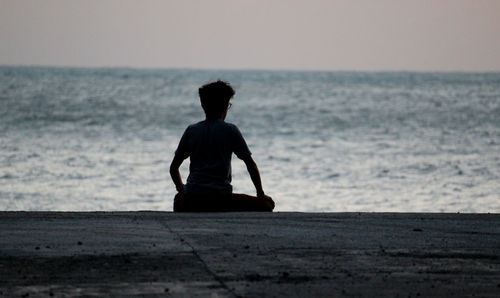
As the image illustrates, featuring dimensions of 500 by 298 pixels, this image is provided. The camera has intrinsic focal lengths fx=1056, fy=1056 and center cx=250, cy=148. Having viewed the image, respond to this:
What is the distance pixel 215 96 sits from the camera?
353 inches

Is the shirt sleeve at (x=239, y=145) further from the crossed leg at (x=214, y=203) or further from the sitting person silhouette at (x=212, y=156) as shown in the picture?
the crossed leg at (x=214, y=203)

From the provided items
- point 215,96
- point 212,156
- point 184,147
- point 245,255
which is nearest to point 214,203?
point 212,156

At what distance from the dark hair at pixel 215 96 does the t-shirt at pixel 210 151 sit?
0.37ft

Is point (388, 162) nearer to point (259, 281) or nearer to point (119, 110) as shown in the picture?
point (259, 281)

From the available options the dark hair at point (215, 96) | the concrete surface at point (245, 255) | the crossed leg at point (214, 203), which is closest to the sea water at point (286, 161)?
the crossed leg at point (214, 203)

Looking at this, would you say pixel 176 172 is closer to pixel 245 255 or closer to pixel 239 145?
pixel 239 145

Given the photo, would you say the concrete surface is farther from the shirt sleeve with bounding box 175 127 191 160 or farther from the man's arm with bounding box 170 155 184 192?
the shirt sleeve with bounding box 175 127 191 160

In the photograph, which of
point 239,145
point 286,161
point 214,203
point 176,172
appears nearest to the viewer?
point 239,145

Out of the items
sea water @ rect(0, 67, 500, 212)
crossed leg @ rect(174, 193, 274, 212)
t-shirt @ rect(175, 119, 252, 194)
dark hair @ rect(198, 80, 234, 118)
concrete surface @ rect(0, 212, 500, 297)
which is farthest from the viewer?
sea water @ rect(0, 67, 500, 212)

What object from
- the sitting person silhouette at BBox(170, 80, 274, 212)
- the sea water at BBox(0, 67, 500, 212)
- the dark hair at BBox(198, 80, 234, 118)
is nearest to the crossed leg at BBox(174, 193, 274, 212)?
the sitting person silhouette at BBox(170, 80, 274, 212)

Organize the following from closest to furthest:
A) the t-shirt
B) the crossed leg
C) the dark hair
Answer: the dark hair
the t-shirt
the crossed leg

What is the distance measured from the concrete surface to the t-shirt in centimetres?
40

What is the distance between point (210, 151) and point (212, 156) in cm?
5

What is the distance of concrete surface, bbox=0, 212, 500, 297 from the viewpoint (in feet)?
19.0
